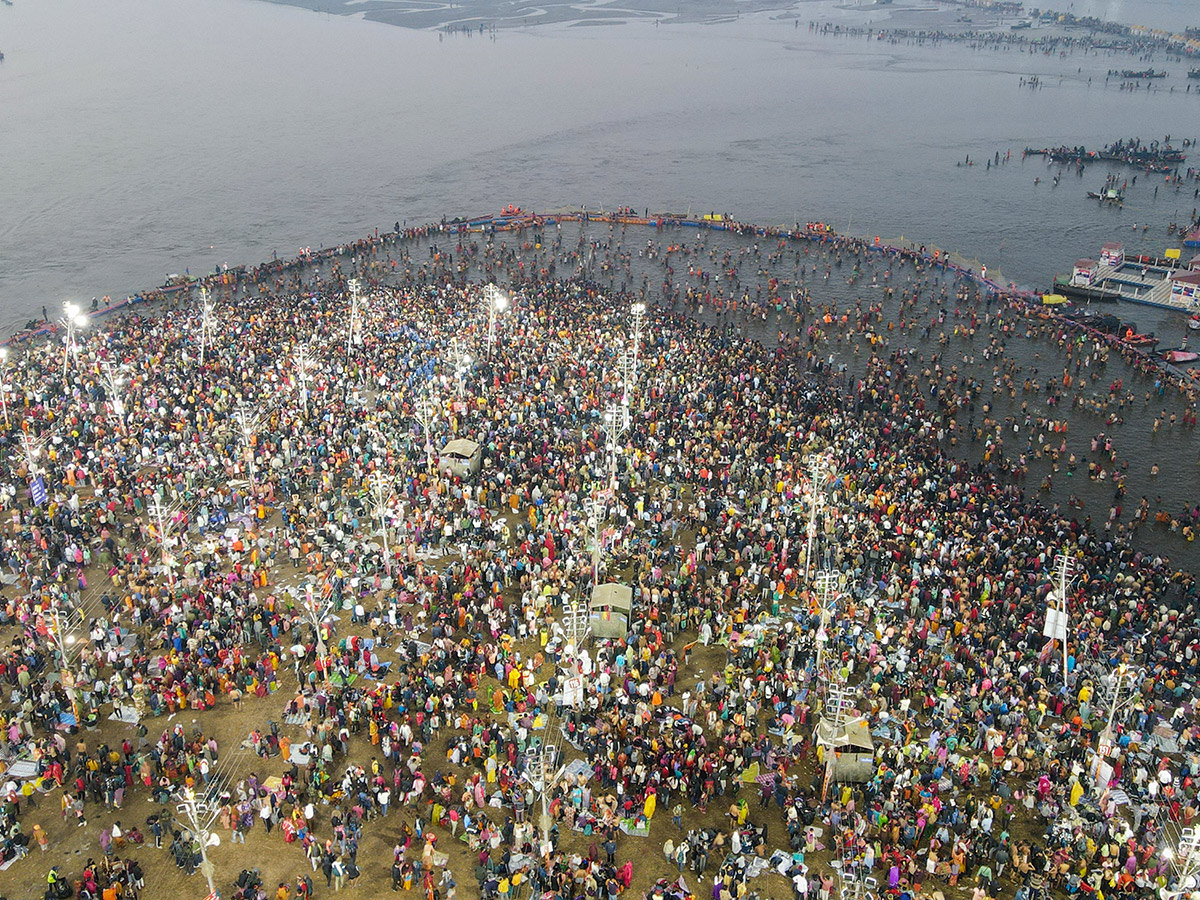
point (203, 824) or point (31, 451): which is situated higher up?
point (31, 451)

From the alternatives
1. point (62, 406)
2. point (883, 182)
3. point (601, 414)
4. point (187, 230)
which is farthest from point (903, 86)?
point (62, 406)

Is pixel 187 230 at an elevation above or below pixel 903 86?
below

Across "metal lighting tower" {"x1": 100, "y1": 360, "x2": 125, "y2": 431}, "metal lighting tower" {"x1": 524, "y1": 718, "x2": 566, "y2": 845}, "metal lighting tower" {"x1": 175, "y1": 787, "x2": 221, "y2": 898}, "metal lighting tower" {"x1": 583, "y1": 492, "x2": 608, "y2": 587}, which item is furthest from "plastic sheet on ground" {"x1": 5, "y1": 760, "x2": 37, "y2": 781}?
"metal lighting tower" {"x1": 100, "y1": 360, "x2": 125, "y2": 431}

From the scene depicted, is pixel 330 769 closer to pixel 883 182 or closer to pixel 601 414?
pixel 601 414

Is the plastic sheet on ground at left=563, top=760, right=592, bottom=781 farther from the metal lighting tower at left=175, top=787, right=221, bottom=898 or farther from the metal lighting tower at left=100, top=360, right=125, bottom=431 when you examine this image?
the metal lighting tower at left=100, top=360, right=125, bottom=431

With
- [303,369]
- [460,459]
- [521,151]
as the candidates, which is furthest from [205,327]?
A: [521,151]

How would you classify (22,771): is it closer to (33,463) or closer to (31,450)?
(33,463)
